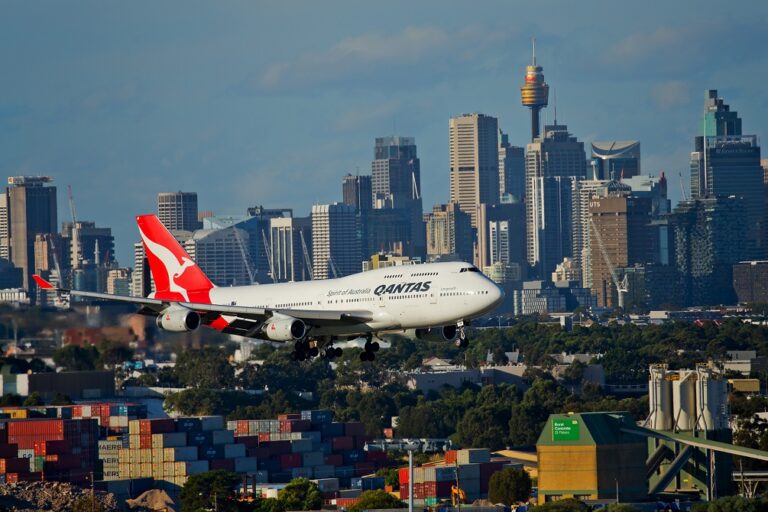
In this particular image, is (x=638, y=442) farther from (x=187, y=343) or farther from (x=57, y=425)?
(x=57, y=425)

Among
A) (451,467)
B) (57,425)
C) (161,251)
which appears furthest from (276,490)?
(161,251)

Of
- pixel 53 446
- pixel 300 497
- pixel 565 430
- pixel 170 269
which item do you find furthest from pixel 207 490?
pixel 170 269

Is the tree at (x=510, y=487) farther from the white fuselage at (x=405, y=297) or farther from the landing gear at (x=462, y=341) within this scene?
the landing gear at (x=462, y=341)

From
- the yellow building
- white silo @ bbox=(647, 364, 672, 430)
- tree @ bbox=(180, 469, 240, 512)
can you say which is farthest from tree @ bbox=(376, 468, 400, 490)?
the yellow building

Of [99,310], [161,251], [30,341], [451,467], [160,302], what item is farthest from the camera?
[451,467]

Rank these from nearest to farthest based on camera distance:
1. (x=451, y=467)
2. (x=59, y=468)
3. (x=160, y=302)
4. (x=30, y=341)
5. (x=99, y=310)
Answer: (x=160, y=302)
(x=99, y=310)
(x=30, y=341)
(x=451, y=467)
(x=59, y=468)

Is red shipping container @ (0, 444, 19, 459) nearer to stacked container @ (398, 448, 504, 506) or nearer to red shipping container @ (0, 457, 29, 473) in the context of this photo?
red shipping container @ (0, 457, 29, 473)

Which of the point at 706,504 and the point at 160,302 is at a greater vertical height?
the point at 160,302
